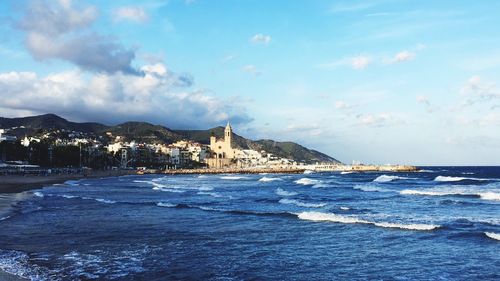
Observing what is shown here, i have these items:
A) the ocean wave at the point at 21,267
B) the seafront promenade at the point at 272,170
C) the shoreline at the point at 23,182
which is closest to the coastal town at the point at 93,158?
the seafront promenade at the point at 272,170

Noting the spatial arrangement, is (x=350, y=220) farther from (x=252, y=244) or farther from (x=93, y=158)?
(x=93, y=158)

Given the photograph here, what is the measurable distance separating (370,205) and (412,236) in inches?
543

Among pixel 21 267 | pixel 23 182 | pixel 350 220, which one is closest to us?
pixel 21 267

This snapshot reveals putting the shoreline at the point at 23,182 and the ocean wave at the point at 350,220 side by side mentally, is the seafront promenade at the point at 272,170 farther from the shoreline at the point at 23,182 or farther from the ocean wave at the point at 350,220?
the ocean wave at the point at 350,220

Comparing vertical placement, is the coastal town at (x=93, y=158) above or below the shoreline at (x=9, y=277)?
above

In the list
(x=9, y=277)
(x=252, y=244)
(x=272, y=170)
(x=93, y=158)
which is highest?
(x=93, y=158)

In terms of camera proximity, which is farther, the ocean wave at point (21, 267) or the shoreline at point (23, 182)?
the shoreline at point (23, 182)

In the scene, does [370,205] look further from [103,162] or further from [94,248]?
[103,162]

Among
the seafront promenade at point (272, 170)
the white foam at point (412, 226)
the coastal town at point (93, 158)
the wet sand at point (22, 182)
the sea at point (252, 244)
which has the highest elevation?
the coastal town at point (93, 158)

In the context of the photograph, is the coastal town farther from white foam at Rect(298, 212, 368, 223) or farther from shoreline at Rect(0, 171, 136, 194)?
white foam at Rect(298, 212, 368, 223)

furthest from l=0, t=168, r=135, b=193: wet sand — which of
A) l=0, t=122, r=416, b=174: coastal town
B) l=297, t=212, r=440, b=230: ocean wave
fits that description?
l=297, t=212, r=440, b=230: ocean wave

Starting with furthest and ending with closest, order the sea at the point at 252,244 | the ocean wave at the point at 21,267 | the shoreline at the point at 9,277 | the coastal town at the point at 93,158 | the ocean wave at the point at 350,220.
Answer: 1. the coastal town at the point at 93,158
2. the ocean wave at the point at 350,220
3. the sea at the point at 252,244
4. the ocean wave at the point at 21,267
5. the shoreline at the point at 9,277

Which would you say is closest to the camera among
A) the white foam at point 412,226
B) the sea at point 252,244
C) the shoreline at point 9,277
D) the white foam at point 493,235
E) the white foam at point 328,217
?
the shoreline at point 9,277

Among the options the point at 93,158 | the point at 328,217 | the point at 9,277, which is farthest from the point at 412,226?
the point at 93,158
